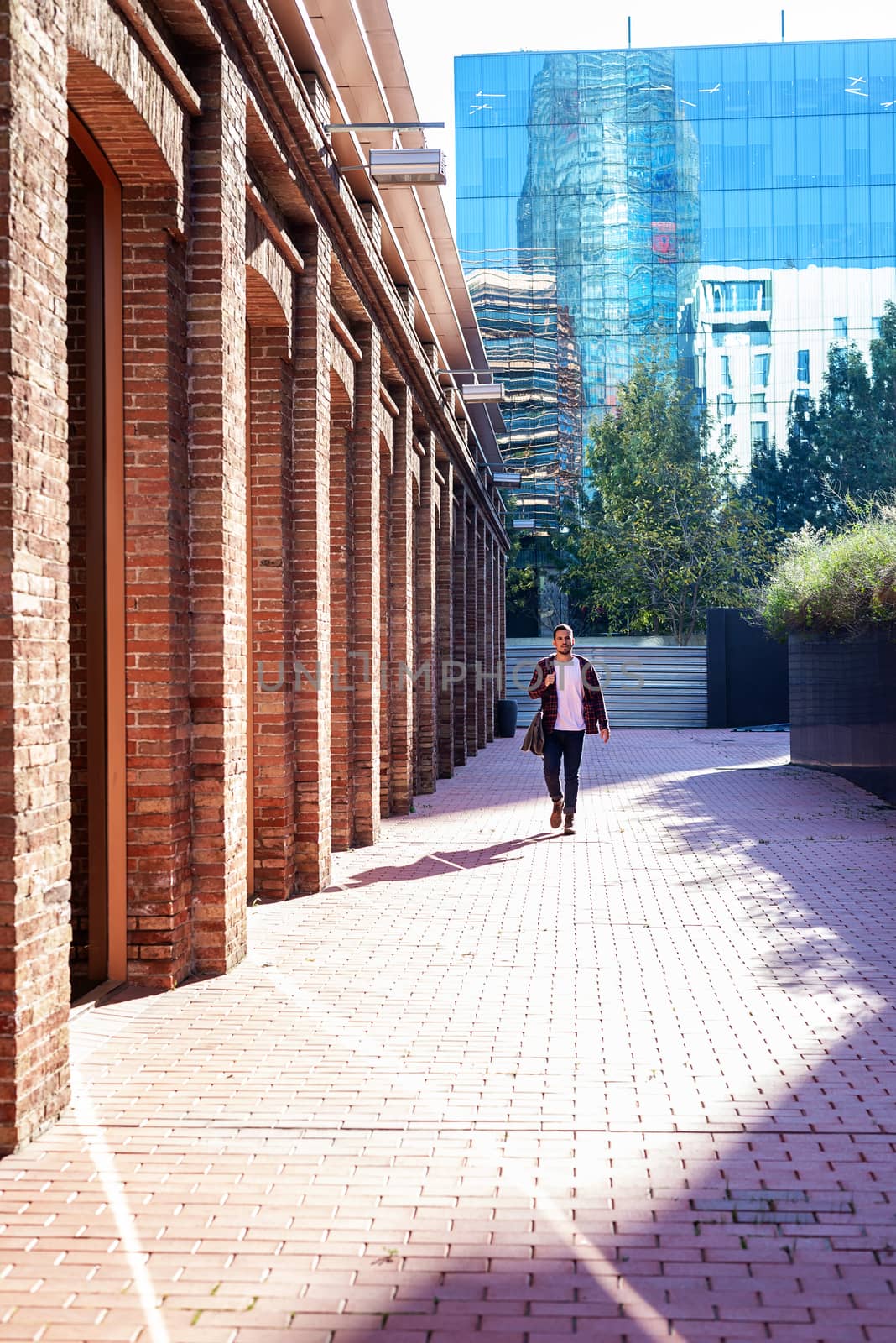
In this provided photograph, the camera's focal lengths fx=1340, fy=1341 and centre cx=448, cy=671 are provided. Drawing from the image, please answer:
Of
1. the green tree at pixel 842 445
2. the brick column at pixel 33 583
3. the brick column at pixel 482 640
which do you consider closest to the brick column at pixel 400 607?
the brick column at pixel 33 583

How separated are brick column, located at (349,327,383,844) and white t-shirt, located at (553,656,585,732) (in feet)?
5.34

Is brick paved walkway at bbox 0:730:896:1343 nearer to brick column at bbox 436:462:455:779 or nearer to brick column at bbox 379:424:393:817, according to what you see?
brick column at bbox 379:424:393:817

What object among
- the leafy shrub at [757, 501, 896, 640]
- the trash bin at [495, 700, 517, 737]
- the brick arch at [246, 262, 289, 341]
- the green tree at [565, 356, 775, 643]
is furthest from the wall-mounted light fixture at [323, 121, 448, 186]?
the green tree at [565, 356, 775, 643]

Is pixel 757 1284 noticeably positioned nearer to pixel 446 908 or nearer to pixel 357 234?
pixel 446 908

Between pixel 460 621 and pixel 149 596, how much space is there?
16.9 metres

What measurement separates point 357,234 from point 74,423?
4558 millimetres

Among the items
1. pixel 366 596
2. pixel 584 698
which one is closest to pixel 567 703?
pixel 584 698

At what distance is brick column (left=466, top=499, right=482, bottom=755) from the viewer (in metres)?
24.2

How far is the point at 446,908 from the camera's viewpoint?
8.59 metres

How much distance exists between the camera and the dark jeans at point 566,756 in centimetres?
1179

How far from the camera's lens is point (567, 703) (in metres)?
11.7

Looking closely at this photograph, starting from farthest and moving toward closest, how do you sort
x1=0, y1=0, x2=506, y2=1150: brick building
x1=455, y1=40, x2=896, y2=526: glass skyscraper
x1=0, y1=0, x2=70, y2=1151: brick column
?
x1=455, y1=40, x2=896, y2=526: glass skyscraper → x1=0, y1=0, x2=506, y2=1150: brick building → x1=0, y1=0, x2=70, y2=1151: brick column

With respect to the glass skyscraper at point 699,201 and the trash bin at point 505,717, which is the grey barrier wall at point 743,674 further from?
the glass skyscraper at point 699,201

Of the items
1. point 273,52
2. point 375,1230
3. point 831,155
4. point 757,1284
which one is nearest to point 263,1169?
point 375,1230
